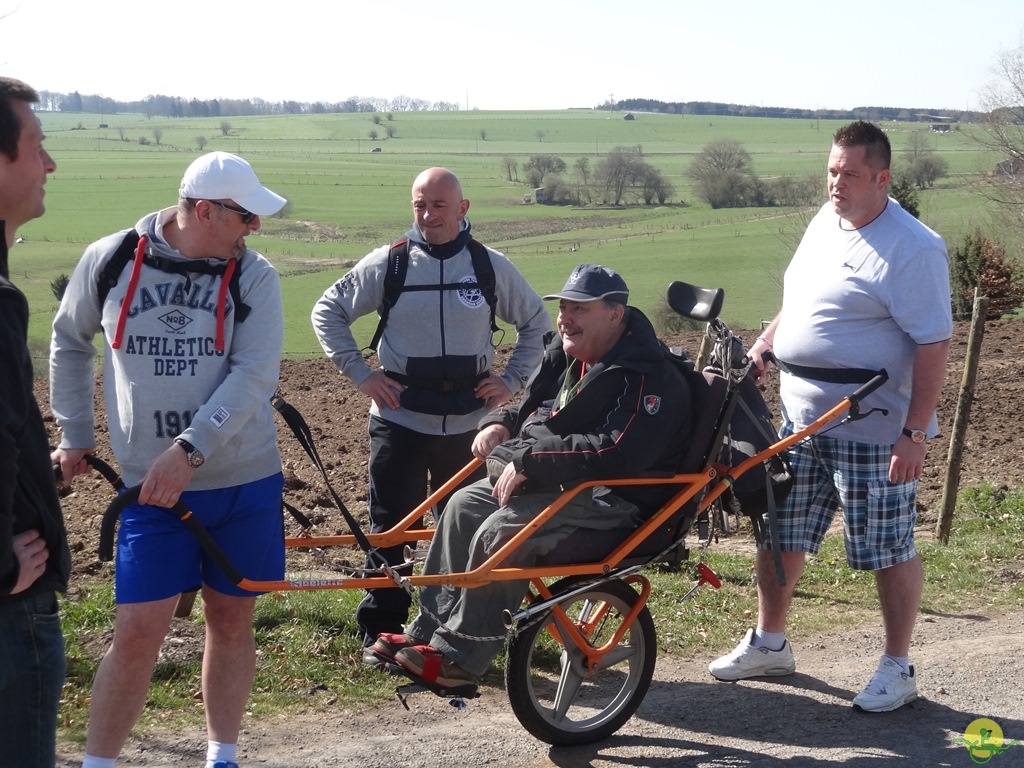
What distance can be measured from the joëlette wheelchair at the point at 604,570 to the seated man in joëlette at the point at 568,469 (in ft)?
0.21

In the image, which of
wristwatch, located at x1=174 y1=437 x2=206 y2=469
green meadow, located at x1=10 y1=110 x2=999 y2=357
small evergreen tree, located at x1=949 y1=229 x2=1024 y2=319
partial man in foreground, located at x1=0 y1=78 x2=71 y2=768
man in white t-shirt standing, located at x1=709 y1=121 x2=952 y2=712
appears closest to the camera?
partial man in foreground, located at x1=0 y1=78 x2=71 y2=768

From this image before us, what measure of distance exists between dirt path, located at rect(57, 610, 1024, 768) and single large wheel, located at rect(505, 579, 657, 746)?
10cm

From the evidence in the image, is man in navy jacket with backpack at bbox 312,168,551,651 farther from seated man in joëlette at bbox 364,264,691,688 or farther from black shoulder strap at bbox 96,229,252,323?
black shoulder strap at bbox 96,229,252,323

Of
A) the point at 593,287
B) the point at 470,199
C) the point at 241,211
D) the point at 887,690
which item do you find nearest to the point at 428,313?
the point at 593,287

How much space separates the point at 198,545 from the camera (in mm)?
3936

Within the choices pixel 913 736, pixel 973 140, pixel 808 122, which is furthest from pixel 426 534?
pixel 808 122

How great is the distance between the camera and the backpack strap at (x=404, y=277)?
18.5ft

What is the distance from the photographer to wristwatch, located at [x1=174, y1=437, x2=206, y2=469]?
12.1 feet

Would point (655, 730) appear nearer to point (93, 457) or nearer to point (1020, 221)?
point (93, 457)

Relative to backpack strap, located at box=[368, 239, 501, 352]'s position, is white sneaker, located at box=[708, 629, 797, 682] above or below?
below

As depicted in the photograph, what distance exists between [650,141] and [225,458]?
173 metres

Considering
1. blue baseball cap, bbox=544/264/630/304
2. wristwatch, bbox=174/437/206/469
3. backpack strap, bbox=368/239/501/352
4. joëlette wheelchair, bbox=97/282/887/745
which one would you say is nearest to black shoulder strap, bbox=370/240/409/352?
backpack strap, bbox=368/239/501/352

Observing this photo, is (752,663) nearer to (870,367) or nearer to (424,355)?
(870,367)

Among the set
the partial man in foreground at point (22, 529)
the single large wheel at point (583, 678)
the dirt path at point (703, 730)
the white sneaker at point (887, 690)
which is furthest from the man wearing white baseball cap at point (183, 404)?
the white sneaker at point (887, 690)
